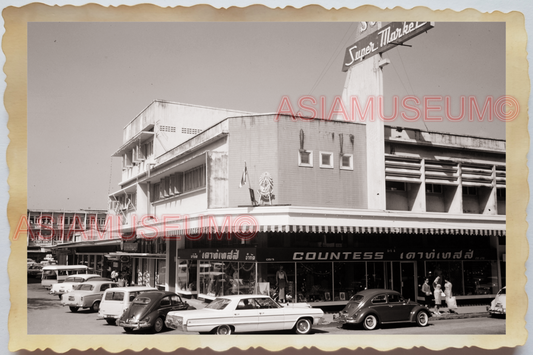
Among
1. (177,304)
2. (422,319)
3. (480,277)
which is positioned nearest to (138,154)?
(177,304)

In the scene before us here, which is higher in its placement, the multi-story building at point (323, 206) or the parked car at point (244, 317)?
the multi-story building at point (323, 206)

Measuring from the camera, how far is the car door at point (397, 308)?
14320mm

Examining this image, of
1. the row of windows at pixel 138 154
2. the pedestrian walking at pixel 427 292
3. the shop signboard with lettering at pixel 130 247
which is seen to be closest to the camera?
the row of windows at pixel 138 154

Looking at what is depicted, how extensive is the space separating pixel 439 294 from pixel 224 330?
782 cm

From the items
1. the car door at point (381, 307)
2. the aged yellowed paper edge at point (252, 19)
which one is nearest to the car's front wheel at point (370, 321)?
the car door at point (381, 307)

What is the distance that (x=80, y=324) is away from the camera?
12500mm

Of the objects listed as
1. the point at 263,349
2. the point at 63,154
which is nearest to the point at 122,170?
the point at 63,154

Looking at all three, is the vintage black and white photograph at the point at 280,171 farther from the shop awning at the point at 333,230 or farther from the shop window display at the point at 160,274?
the shop window display at the point at 160,274

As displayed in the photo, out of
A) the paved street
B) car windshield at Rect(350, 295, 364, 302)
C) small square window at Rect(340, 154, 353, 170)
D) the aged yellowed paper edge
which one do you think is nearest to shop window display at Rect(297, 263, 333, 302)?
car windshield at Rect(350, 295, 364, 302)

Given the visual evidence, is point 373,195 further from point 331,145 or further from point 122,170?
point 122,170

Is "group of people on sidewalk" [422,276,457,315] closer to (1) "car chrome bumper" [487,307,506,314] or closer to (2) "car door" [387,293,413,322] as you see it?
(2) "car door" [387,293,413,322]

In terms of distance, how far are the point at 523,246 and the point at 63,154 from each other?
10.6 m

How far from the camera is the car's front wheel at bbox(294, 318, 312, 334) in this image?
13.0 meters

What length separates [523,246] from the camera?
11.1 metres
